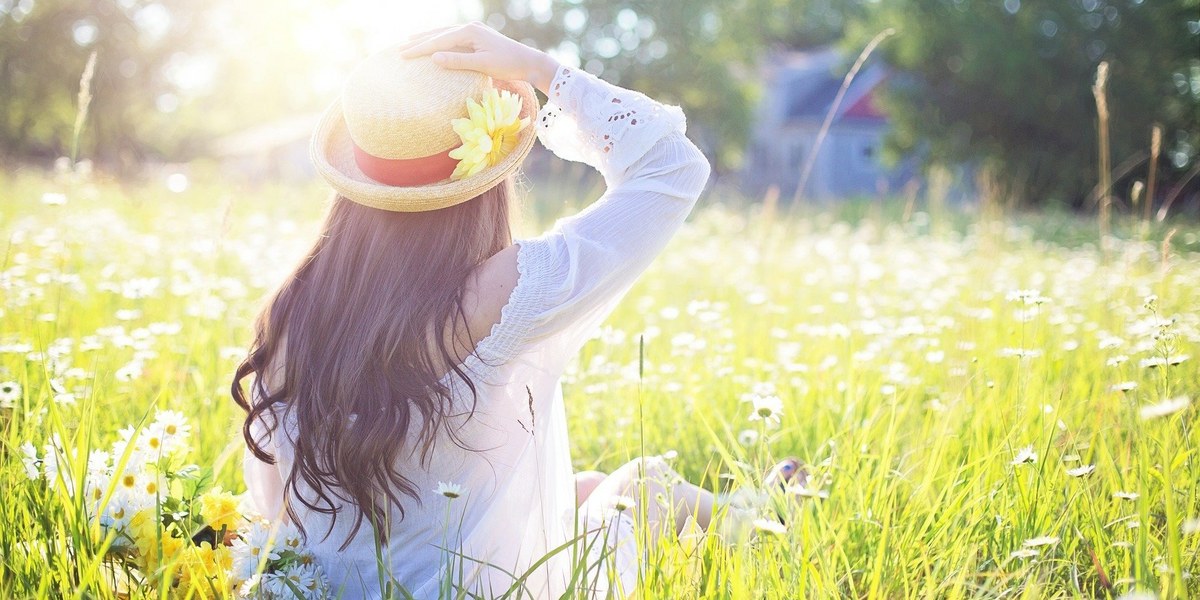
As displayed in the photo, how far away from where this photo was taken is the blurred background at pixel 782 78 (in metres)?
17.0

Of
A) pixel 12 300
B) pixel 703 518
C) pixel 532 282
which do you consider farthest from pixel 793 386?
pixel 12 300

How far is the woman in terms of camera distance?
1.61 m

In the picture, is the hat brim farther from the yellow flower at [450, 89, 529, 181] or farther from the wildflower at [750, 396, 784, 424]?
the wildflower at [750, 396, 784, 424]

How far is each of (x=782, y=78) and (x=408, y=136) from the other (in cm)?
2922

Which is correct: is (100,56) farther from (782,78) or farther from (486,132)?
(486,132)

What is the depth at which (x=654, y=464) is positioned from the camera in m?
1.82

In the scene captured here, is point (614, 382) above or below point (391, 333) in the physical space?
below

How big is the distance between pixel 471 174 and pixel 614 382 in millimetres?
1294

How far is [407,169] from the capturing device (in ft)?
5.48

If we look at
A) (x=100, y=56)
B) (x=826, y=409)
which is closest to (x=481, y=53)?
(x=826, y=409)

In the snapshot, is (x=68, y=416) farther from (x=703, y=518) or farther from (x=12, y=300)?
(x=703, y=518)

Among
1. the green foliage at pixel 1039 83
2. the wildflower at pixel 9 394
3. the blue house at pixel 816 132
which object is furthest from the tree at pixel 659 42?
the wildflower at pixel 9 394

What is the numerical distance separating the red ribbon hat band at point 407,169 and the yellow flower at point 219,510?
65 centimetres

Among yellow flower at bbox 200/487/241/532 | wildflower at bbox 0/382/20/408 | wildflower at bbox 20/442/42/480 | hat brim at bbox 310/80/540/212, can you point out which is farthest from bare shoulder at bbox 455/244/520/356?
wildflower at bbox 0/382/20/408
